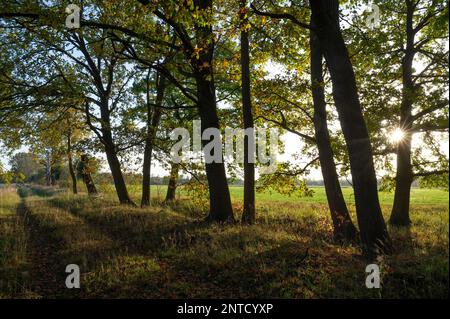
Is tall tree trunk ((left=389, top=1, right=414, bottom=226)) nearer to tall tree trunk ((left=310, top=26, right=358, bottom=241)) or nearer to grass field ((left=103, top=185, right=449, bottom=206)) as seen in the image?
tall tree trunk ((left=310, top=26, right=358, bottom=241))

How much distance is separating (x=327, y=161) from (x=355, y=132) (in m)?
4.10

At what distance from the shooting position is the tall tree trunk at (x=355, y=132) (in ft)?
22.8

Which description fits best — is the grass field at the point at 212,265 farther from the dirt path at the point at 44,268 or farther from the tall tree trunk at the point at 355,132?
the tall tree trunk at the point at 355,132

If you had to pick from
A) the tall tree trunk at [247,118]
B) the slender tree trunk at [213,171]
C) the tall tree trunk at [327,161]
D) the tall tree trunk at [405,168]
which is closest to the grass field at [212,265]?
the tall tree trunk at [327,161]

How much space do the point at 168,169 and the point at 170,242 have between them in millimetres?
9547

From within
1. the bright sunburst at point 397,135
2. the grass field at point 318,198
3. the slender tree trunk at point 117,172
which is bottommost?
the grass field at point 318,198

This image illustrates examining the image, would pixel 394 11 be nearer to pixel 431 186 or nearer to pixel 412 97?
pixel 412 97

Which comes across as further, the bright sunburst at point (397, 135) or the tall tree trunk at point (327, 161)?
the bright sunburst at point (397, 135)

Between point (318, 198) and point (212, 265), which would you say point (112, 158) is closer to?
point (212, 265)

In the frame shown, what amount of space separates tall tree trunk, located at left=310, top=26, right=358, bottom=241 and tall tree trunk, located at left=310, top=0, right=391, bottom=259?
324 centimetres

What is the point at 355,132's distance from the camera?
276 inches

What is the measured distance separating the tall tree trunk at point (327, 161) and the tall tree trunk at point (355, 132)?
3.24 meters

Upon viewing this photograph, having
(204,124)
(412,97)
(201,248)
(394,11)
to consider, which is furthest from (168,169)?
(394,11)

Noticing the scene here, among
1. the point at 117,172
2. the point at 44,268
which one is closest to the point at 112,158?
the point at 117,172
